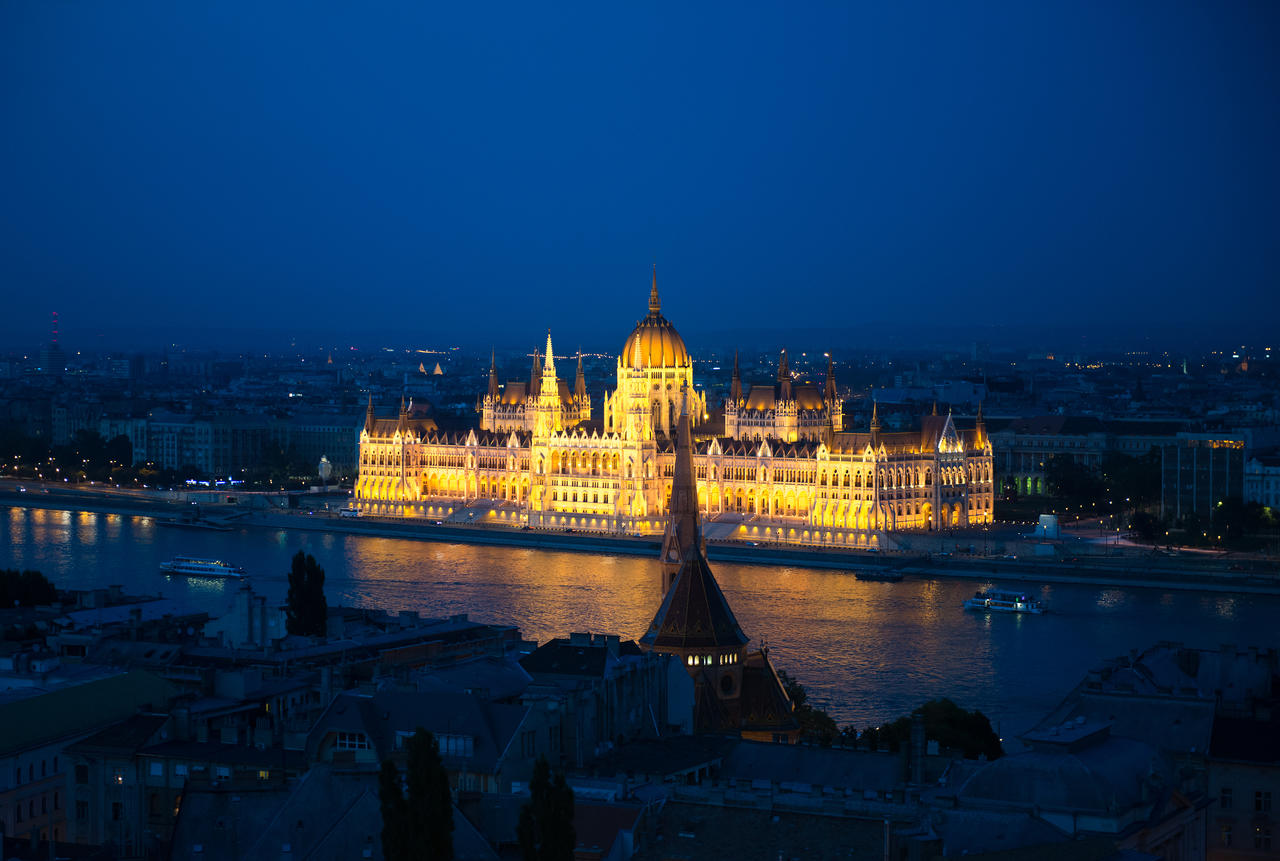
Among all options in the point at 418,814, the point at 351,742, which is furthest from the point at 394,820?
the point at 351,742

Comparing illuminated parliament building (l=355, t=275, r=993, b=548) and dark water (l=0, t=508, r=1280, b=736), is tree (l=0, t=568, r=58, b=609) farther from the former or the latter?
illuminated parliament building (l=355, t=275, r=993, b=548)

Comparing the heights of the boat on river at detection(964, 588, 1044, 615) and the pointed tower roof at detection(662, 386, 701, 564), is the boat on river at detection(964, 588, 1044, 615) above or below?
below

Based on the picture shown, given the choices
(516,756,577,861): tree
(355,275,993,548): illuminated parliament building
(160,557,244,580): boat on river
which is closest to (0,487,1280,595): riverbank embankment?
(355,275,993,548): illuminated parliament building

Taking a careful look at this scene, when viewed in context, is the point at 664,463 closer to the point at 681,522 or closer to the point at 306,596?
the point at 306,596

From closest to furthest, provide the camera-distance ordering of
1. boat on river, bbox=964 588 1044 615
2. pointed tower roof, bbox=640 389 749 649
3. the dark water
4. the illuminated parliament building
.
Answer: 1. pointed tower roof, bbox=640 389 749 649
2. the dark water
3. boat on river, bbox=964 588 1044 615
4. the illuminated parliament building

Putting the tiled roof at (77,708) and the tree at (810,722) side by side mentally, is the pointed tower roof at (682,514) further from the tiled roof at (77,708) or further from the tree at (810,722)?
the tiled roof at (77,708)

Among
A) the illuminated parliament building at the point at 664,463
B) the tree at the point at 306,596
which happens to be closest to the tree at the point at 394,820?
the tree at the point at 306,596
